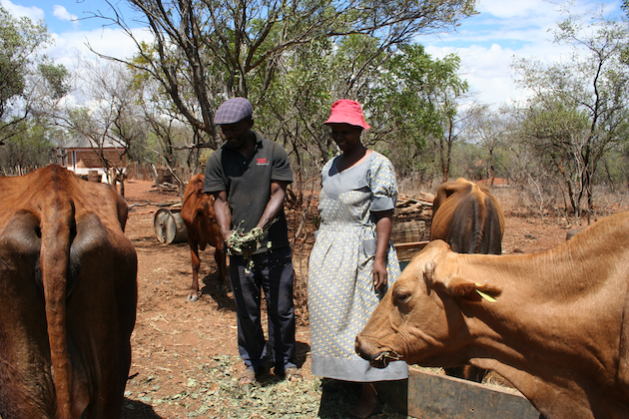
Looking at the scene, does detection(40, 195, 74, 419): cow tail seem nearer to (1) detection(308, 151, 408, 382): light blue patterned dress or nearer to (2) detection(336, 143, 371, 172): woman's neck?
(1) detection(308, 151, 408, 382): light blue patterned dress

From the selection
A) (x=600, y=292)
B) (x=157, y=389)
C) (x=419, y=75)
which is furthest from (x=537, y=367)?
(x=419, y=75)

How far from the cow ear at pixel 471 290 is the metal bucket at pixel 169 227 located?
7.67 meters

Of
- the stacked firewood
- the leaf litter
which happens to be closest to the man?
the leaf litter

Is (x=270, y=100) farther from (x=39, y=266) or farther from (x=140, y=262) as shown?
(x=39, y=266)

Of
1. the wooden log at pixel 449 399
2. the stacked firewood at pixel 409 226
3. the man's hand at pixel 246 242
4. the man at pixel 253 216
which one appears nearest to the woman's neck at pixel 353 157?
the man at pixel 253 216

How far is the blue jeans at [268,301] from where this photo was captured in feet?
11.8

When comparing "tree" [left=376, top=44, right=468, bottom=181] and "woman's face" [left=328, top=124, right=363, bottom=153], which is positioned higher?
"tree" [left=376, top=44, right=468, bottom=181]

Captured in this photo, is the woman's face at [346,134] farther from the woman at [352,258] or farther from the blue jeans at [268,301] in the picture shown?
the blue jeans at [268,301]

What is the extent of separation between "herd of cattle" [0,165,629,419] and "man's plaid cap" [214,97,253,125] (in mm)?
1247

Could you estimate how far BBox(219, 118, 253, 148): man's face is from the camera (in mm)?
3391

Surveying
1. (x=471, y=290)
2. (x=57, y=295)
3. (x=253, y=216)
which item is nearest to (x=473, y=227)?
(x=253, y=216)

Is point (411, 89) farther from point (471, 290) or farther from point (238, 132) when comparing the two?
point (471, 290)

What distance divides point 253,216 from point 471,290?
2023 millimetres

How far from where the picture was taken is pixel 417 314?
2100 mm
